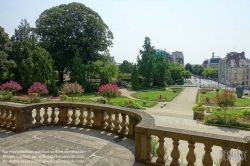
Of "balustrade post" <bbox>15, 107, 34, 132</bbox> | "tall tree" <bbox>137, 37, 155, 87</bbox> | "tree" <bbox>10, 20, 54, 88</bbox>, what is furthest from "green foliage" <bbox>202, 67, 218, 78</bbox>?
"balustrade post" <bbox>15, 107, 34, 132</bbox>

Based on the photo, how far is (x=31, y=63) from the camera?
3177cm

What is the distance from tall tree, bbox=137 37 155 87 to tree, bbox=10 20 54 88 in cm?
2728

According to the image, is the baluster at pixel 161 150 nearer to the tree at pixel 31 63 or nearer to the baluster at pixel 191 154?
the baluster at pixel 191 154

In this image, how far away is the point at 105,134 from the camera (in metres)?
5.90

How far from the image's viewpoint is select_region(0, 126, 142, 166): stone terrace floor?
13.7 ft

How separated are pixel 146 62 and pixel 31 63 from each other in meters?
31.6

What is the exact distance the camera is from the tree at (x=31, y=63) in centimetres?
3125

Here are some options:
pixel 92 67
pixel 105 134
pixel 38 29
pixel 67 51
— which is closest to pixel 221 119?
pixel 105 134

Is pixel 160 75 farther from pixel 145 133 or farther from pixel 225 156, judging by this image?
pixel 225 156

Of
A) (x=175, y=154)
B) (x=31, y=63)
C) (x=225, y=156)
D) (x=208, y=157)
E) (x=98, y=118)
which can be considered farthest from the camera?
(x=31, y=63)

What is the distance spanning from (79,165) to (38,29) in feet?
121

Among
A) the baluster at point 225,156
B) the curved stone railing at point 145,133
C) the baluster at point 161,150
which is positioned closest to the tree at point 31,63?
the curved stone railing at point 145,133

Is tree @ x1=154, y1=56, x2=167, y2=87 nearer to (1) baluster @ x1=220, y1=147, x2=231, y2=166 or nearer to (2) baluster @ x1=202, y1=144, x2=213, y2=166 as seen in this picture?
(2) baluster @ x1=202, y1=144, x2=213, y2=166

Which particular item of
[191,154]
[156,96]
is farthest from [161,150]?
[156,96]
